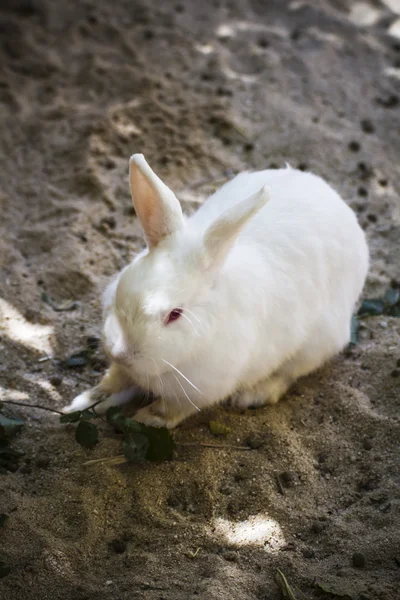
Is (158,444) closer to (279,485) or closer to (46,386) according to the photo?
(279,485)

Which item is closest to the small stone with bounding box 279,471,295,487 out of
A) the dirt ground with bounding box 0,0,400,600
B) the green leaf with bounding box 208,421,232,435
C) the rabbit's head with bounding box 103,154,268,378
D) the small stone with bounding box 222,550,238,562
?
the dirt ground with bounding box 0,0,400,600

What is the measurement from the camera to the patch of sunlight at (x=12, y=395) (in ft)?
11.2

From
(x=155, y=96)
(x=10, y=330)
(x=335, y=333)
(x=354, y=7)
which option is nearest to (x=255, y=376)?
(x=335, y=333)

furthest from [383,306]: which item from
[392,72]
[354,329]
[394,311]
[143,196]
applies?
[392,72]

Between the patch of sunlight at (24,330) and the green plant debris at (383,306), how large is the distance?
1813mm

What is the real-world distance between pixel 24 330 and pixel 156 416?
0.96 metres

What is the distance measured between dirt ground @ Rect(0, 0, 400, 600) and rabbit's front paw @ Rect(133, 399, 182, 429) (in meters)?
0.09

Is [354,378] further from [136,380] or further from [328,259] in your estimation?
[136,380]

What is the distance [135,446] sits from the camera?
3.09 m

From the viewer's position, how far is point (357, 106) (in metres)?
5.93

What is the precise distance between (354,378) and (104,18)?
442 centimetres

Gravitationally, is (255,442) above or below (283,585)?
below

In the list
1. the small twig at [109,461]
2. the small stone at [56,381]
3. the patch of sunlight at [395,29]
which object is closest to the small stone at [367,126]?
the patch of sunlight at [395,29]

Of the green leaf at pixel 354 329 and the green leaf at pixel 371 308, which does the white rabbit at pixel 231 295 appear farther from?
the green leaf at pixel 371 308
